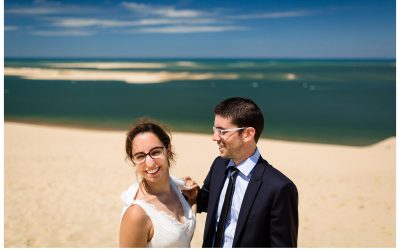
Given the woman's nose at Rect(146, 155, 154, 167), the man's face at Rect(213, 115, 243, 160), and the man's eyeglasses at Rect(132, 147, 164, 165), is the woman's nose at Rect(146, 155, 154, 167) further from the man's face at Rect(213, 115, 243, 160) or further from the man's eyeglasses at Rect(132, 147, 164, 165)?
the man's face at Rect(213, 115, 243, 160)

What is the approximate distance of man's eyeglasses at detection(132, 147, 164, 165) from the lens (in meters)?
3.40

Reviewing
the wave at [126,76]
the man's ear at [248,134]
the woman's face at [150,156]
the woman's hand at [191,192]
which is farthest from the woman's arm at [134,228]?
the wave at [126,76]

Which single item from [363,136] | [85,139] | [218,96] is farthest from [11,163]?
[218,96]

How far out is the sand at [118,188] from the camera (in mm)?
9375

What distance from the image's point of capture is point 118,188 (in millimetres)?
12562

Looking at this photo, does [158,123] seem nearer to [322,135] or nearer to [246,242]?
[246,242]

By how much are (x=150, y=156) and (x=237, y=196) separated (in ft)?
2.47

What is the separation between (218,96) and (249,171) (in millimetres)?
42938

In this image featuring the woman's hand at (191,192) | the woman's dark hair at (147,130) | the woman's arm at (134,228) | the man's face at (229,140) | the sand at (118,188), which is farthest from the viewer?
the sand at (118,188)

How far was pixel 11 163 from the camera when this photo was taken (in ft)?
50.1

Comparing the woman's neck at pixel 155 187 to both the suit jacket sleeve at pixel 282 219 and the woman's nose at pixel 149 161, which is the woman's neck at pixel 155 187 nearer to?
the woman's nose at pixel 149 161

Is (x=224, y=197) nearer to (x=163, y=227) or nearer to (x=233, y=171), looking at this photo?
(x=233, y=171)

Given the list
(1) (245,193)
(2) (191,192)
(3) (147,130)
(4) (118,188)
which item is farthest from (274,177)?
(4) (118,188)

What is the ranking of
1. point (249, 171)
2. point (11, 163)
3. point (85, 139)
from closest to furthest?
point (249, 171) < point (11, 163) < point (85, 139)
